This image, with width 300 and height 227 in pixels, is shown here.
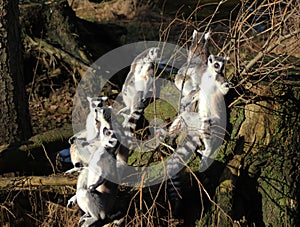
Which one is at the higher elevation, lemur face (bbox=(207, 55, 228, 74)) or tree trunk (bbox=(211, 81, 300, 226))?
lemur face (bbox=(207, 55, 228, 74))

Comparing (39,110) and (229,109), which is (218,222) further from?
(39,110)

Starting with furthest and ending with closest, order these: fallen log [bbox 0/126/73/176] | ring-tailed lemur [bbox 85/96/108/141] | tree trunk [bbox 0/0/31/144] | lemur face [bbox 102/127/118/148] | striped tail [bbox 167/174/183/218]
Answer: tree trunk [bbox 0/0/31/144], fallen log [bbox 0/126/73/176], striped tail [bbox 167/174/183/218], ring-tailed lemur [bbox 85/96/108/141], lemur face [bbox 102/127/118/148]

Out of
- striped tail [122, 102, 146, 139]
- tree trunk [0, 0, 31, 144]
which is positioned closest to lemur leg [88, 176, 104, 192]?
striped tail [122, 102, 146, 139]

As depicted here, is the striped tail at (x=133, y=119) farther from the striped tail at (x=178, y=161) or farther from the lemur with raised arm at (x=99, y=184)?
the lemur with raised arm at (x=99, y=184)

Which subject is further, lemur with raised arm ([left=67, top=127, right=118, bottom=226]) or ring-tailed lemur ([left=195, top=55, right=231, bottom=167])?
ring-tailed lemur ([left=195, top=55, right=231, bottom=167])

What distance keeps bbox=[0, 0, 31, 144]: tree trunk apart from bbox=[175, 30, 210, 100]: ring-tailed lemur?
5.48 ft

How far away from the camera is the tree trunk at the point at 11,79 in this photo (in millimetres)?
4938

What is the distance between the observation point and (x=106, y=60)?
312 inches

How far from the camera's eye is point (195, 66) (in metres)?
3.79

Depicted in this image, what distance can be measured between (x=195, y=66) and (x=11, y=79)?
182cm

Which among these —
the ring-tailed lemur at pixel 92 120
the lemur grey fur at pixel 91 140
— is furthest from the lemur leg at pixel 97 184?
the ring-tailed lemur at pixel 92 120

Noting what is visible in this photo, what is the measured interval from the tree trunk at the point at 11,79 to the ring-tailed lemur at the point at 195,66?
167cm

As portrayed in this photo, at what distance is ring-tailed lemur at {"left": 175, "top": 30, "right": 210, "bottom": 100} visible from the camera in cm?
373

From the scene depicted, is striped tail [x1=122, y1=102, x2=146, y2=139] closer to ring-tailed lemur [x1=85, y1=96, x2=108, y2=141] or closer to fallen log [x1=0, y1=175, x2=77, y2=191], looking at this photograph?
ring-tailed lemur [x1=85, y1=96, x2=108, y2=141]
